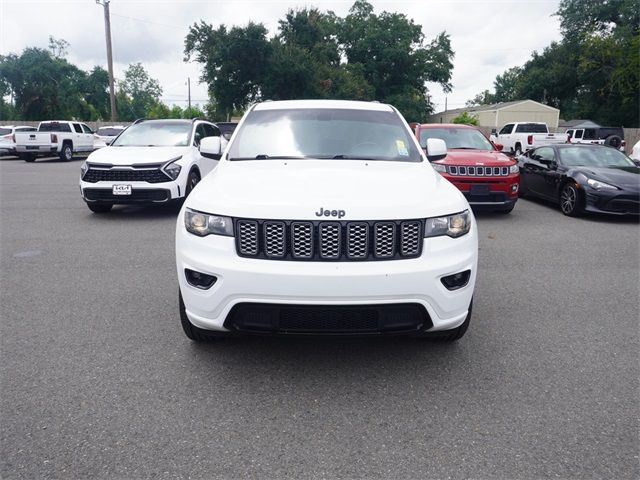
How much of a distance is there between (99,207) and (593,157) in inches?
374

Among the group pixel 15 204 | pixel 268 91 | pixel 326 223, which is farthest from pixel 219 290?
pixel 268 91

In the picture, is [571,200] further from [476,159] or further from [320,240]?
[320,240]

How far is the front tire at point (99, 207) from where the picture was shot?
9245mm

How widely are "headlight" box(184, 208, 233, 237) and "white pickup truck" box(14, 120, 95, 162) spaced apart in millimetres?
23588

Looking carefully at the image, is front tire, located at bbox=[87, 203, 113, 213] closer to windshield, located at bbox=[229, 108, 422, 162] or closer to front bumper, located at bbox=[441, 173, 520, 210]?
windshield, located at bbox=[229, 108, 422, 162]

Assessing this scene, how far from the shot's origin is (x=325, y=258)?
2967 mm

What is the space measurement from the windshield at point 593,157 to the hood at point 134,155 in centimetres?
742

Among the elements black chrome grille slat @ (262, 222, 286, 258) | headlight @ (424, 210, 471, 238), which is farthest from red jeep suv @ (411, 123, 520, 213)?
black chrome grille slat @ (262, 222, 286, 258)

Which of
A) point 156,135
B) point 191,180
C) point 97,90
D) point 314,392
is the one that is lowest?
point 314,392

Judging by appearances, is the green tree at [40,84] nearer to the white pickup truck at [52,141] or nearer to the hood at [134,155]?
the white pickup truck at [52,141]

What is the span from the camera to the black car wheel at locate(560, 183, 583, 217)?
30.8 feet

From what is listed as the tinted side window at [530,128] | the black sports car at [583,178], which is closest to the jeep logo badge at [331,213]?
the black sports car at [583,178]

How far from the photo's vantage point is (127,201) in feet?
28.2

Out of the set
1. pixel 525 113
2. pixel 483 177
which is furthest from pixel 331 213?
pixel 525 113
